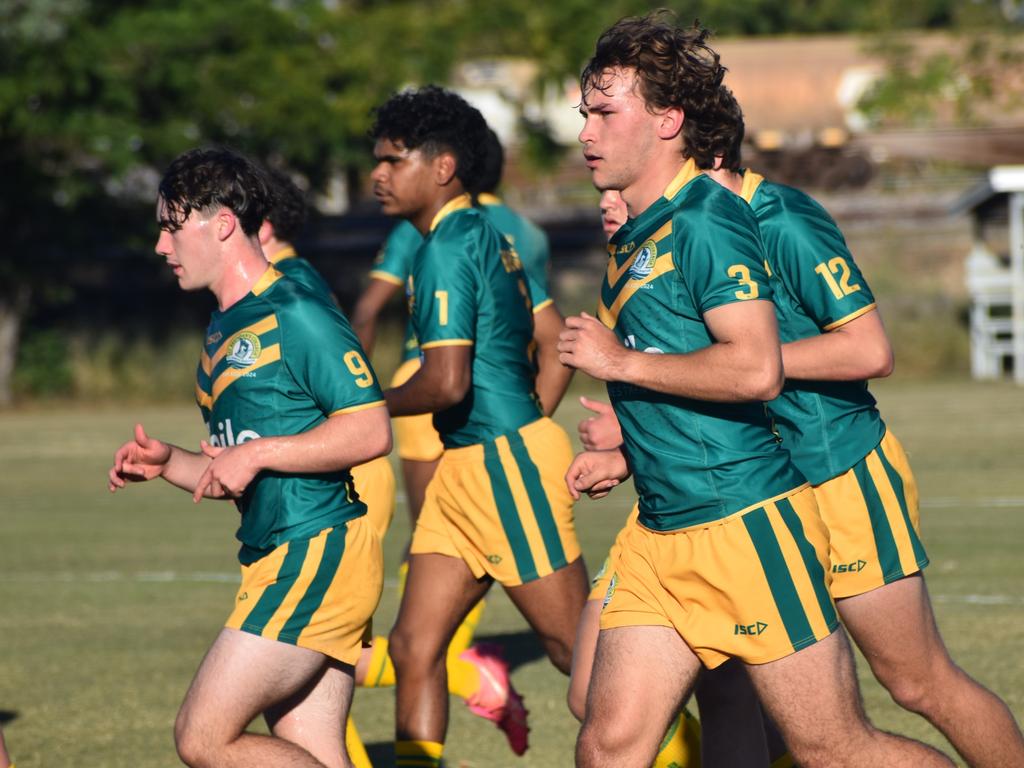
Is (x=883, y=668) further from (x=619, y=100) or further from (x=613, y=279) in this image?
(x=619, y=100)

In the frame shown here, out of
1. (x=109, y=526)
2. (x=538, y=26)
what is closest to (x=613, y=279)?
(x=109, y=526)

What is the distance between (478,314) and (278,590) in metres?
1.82

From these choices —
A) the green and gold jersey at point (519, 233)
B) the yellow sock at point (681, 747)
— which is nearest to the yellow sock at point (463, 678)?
the yellow sock at point (681, 747)

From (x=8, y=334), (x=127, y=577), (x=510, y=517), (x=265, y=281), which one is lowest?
(x=8, y=334)

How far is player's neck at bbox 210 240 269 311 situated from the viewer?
469 cm

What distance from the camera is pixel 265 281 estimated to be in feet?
15.4

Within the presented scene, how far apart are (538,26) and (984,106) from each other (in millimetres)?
12698

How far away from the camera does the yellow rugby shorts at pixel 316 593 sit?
4480 millimetres

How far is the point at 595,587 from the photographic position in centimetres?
512

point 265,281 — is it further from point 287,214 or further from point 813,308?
point 287,214

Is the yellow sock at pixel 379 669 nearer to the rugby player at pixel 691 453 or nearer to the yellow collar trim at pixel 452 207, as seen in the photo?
the yellow collar trim at pixel 452 207

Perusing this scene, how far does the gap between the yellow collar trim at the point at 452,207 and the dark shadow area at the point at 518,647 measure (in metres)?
2.93

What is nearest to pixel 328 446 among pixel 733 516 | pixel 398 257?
pixel 733 516

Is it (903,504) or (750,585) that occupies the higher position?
(750,585)
